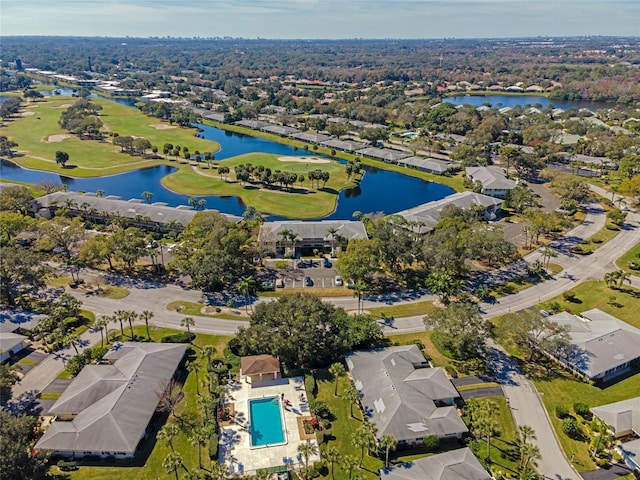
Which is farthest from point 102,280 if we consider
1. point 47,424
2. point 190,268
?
point 47,424

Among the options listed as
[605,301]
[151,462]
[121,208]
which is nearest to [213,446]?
[151,462]

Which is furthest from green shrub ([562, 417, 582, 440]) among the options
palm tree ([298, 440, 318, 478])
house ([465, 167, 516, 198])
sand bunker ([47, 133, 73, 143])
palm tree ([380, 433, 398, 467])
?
sand bunker ([47, 133, 73, 143])

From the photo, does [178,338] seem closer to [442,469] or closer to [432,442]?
[432,442]

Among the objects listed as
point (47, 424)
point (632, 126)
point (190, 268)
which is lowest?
point (47, 424)

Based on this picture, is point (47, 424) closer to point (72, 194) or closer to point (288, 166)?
point (72, 194)

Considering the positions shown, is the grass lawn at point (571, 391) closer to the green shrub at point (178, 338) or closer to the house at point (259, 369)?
the house at point (259, 369)

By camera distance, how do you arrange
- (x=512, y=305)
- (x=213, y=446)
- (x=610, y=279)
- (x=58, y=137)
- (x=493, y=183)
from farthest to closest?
1. (x=58, y=137)
2. (x=493, y=183)
3. (x=610, y=279)
4. (x=512, y=305)
5. (x=213, y=446)
